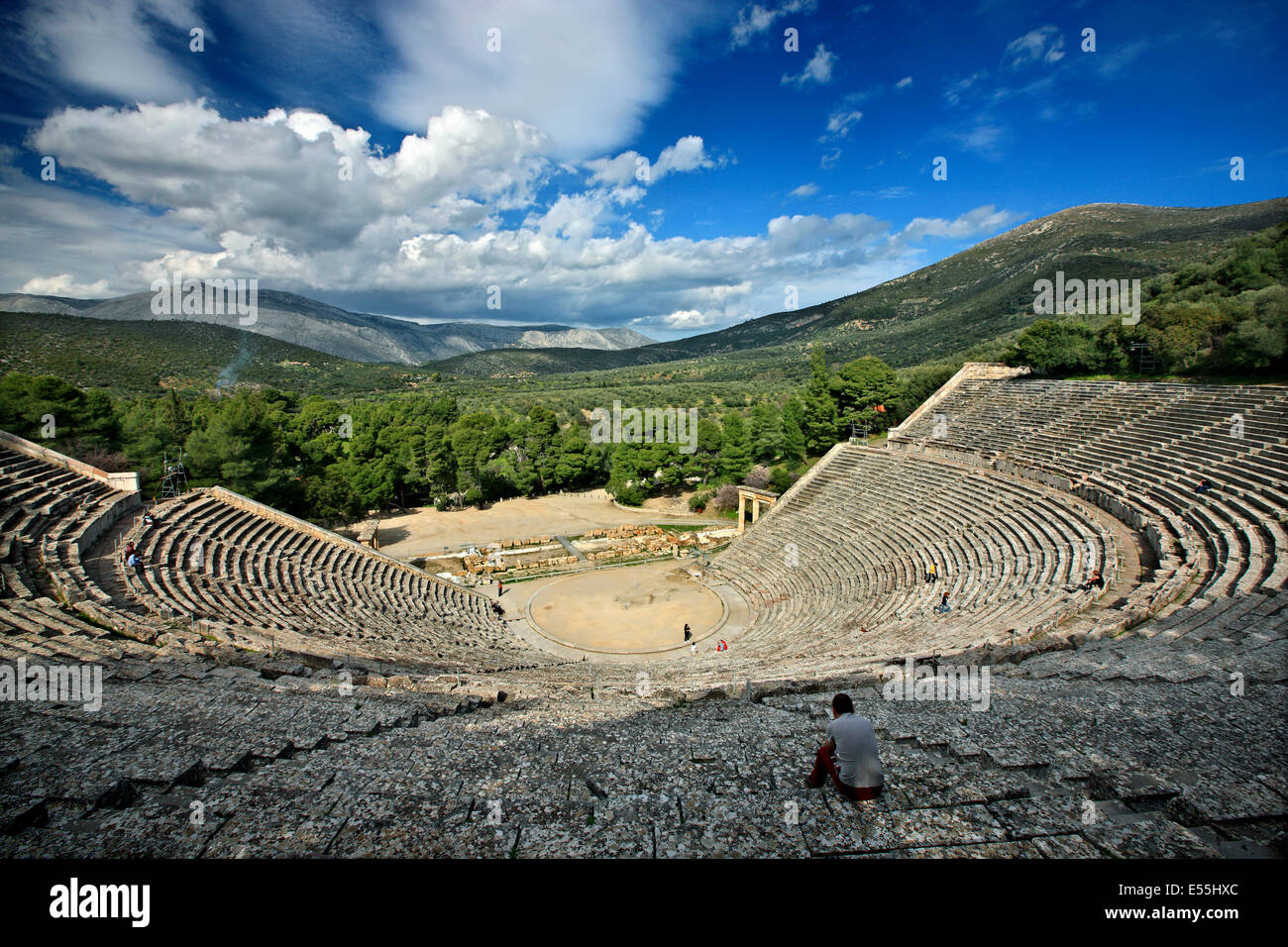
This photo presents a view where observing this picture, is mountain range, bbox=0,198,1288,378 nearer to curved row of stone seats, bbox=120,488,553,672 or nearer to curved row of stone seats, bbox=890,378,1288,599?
curved row of stone seats, bbox=890,378,1288,599

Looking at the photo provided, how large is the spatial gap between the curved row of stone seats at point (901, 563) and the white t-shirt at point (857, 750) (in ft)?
19.0

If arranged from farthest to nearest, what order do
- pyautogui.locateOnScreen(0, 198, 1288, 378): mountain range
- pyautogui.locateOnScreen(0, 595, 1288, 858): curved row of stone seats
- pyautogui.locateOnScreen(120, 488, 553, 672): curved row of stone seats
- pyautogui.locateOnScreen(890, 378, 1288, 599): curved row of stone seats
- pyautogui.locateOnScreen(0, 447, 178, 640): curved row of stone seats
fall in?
pyautogui.locateOnScreen(0, 198, 1288, 378): mountain range, pyautogui.locateOnScreen(120, 488, 553, 672): curved row of stone seats, pyautogui.locateOnScreen(890, 378, 1288, 599): curved row of stone seats, pyautogui.locateOnScreen(0, 447, 178, 640): curved row of stone seats, pyautogui.locateOnScreen(0, 595, 1288, 858): curved row of stone seats

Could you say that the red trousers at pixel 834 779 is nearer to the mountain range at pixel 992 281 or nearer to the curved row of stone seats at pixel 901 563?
the curved row of stone seats at pixel 901 563

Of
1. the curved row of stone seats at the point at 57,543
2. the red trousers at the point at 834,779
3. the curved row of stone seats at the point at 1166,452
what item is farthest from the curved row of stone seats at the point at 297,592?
the curved row of stone seats at the point at 1166,452

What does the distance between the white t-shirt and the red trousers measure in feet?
0.17

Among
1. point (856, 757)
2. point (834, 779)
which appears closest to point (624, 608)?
point (834, 779)

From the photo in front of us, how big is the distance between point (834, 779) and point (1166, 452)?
20.3 m

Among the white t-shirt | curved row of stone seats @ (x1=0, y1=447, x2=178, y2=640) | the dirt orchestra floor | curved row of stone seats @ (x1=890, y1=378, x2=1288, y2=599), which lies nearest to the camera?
the white t-shirt

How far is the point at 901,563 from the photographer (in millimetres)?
18234

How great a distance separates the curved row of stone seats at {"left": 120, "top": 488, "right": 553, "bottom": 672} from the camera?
1242 cm

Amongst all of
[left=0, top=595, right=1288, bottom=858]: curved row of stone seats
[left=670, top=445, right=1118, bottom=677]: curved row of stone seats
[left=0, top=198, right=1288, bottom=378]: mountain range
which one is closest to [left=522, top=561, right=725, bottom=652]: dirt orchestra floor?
[left=670, top=445, right=1118, bottom=677]: curved row of stone seats

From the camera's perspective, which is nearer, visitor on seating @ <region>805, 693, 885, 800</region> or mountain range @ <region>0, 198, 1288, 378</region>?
visitor on seating @ <region>805, 693, 885, 800</region>

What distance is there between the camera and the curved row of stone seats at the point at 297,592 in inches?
489
